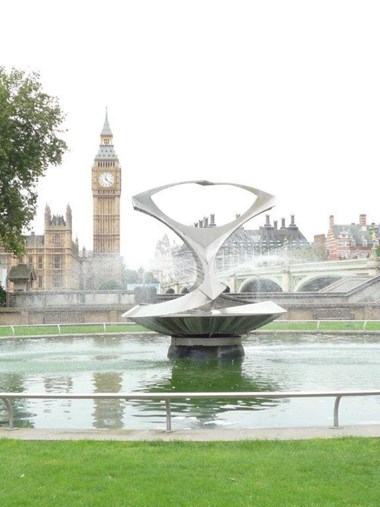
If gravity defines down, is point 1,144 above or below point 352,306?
above

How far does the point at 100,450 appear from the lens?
729 cm

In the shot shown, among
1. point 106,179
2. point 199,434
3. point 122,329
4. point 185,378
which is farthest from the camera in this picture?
point 106,179

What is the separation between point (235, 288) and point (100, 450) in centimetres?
6998

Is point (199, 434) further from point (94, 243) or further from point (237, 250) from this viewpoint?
point (94, 243)

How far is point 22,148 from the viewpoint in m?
33.3

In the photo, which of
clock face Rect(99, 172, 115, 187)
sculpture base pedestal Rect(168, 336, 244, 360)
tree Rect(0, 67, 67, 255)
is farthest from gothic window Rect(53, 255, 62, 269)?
sculpture base pedestal Rect(168, 336, 244, 360)

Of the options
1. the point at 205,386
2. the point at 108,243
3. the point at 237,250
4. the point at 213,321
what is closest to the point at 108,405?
the point at 205,386

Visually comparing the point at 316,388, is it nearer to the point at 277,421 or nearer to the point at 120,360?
the point at 277,421

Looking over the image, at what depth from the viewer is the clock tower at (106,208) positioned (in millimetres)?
160500

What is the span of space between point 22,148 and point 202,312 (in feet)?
62.2

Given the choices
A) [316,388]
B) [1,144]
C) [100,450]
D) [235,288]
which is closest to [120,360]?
[316,388]

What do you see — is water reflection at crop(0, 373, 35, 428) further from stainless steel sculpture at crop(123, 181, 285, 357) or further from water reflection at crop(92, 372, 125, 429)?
stainless steel sculpture at crop(123, 181, 285, 357)

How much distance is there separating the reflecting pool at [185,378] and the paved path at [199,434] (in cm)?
125

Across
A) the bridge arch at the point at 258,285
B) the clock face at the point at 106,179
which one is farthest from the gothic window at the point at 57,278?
the bridge arch at the point at 258,285
